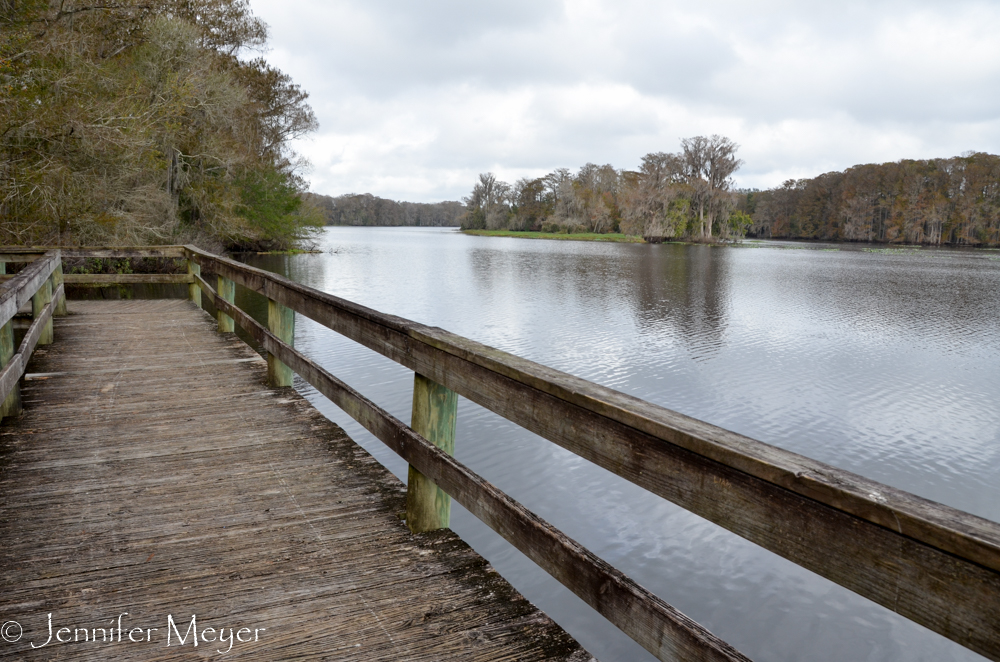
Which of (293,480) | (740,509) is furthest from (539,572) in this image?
(740,509)

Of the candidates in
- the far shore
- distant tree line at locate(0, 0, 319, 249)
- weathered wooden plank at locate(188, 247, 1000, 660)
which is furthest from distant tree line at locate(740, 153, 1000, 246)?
weathered wooden plank at locate(188, 247, 1000, 660)

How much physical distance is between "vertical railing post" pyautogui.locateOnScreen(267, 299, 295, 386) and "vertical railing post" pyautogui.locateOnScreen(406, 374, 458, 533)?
2.37 metres

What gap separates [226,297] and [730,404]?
796cm

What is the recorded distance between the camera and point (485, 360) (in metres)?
2.27

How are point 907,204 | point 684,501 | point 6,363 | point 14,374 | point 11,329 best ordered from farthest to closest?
point 907,204 < point 11,329 < point 6,363 < point 14,374 < point 684,501

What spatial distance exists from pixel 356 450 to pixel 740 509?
2.78 m

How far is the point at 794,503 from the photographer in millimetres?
1254

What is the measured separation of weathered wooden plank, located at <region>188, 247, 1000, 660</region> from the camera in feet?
3.30

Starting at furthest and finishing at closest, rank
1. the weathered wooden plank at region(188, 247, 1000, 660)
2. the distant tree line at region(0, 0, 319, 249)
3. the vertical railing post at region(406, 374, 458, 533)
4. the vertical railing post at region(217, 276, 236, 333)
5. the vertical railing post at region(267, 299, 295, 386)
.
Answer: the distant tree line at region(0, 0, 319, 249)
the vertical railing post at region(217, 276, 236, 333)
the vertical railing post at region(267, 299, 295, 386)
the vertical railing post at region(406, 374, 458, 533)
the weathered wooden plank at region(188, 247, 1000, 660)

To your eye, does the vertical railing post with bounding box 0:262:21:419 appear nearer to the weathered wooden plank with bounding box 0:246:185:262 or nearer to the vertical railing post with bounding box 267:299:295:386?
the vertical railing post with bounding box 267:299:295:386

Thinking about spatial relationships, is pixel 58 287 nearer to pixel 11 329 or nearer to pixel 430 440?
pixel 11 329

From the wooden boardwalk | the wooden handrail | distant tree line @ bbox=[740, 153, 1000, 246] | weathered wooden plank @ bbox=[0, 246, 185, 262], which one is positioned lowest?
the wooden boardwalk

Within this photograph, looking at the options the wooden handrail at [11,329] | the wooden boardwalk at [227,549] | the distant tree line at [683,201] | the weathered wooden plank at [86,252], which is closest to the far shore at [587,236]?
the distant tree line at [683,201]

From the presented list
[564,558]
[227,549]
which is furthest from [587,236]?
[564,558]
